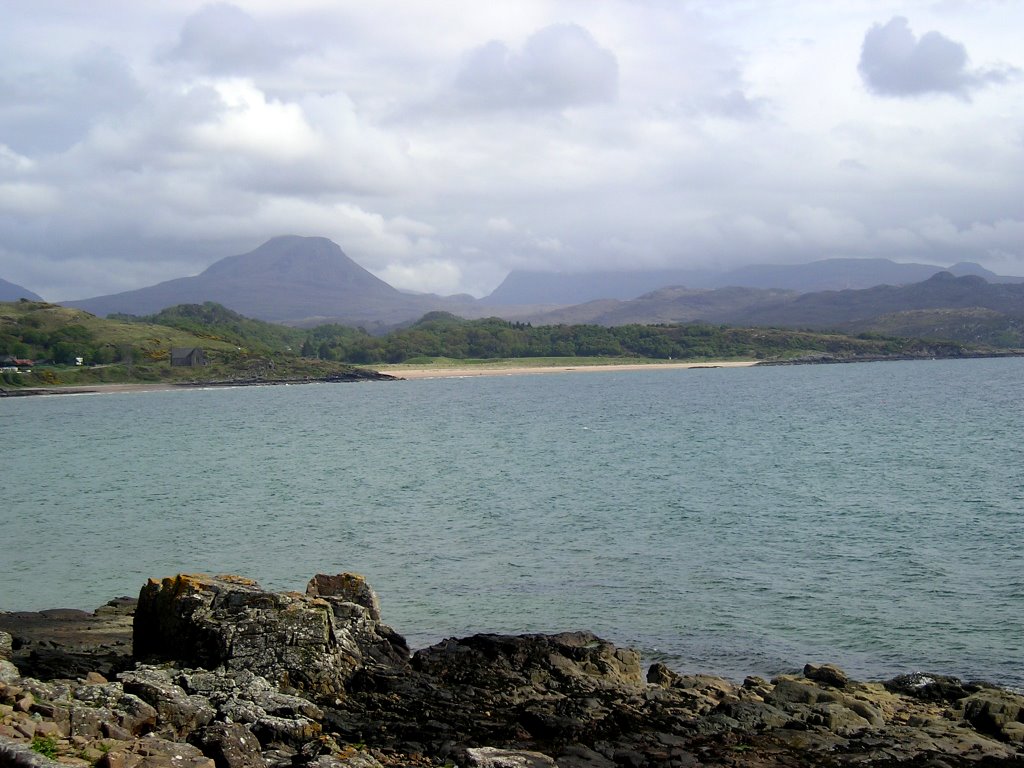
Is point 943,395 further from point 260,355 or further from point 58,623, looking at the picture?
point 260,355

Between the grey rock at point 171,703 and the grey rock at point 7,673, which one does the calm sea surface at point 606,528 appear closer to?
the grey rock at point 171,703

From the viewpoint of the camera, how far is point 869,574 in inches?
966

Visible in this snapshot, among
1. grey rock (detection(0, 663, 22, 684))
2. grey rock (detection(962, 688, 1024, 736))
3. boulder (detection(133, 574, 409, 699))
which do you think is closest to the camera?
grey rock (detection(0, 663, 22, 684))

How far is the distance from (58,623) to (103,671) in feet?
17.8

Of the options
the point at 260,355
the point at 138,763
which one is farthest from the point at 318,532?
the point at 260,355

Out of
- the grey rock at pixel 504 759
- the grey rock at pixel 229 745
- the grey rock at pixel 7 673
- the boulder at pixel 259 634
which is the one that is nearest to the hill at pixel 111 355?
the boulder at pixel 259 634

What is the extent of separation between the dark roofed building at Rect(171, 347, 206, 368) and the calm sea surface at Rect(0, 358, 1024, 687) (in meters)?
98.2

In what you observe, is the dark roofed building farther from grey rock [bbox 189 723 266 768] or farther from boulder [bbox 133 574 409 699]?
grey rock [bbox 189 723 266 768]

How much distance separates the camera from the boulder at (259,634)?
1441 cm

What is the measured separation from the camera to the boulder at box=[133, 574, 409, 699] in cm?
1441

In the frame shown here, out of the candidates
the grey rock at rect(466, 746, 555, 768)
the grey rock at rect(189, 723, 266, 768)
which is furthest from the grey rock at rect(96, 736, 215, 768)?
the grey rock at rect(466, 746, 555, 768)

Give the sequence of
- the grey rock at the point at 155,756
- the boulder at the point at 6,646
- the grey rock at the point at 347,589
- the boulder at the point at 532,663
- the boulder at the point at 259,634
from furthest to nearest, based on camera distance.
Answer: the grey rock at the point at 347,589 < the boulder at the point at 6,646 < the boulder at the point at 532,663 < the boulder at the point at 259,634 < the grey rock at the point at 155,756

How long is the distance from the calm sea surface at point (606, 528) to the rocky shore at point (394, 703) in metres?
2.90

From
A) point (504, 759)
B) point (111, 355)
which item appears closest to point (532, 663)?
point (504, 759)
